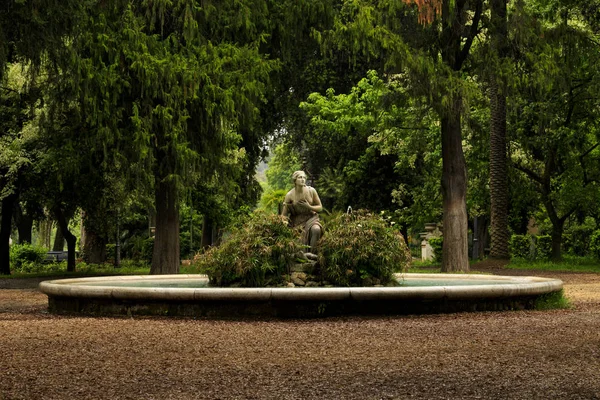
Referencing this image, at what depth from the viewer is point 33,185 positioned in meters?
27.5

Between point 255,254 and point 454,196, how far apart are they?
11.3 meters

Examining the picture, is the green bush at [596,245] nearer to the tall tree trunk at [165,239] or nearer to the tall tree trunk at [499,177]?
the tall tree trunk at [499,177]

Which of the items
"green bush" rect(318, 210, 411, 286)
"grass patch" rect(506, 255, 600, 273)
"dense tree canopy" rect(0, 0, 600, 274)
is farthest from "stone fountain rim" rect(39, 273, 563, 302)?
"grass patch" rect(506, 255, 600, 273)

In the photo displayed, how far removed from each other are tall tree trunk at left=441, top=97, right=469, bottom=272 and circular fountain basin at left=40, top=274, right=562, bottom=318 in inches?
390

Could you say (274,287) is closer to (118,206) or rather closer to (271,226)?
(271,226)

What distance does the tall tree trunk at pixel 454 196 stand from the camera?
24.4 metres

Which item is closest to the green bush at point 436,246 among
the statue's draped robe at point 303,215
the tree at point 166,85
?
the tree at point 166,85

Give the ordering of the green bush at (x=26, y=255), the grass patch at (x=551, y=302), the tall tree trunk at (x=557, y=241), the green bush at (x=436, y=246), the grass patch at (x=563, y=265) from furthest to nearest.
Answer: the green bush at (x=26, y=255), the green bush at (x=436, y=246), the tall tree trunk at (x=557, y=241), the grass patch at (x=563, y=265), the grass patch at (x=551, y=302)

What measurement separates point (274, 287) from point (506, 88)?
1242cm

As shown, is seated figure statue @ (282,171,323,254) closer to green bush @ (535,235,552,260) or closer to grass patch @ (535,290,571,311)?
grass patch @ (535,290,571,311)

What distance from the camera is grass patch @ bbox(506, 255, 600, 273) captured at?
29.5m

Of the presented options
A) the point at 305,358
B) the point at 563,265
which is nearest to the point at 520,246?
the point at 563,265

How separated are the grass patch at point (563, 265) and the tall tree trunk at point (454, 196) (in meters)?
5.69

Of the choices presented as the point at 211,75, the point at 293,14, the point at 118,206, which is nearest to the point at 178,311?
the point at 211,75
